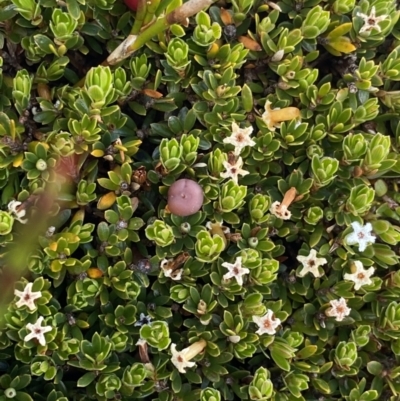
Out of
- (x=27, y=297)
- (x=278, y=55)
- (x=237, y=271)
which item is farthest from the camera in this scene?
(x=278, y=55)

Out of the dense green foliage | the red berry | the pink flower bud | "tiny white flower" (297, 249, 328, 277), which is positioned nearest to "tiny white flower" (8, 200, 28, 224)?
the dense green foliage

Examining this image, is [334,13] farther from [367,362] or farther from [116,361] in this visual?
[116,361]

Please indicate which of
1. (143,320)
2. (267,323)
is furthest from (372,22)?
(143,320)

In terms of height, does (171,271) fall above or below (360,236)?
above

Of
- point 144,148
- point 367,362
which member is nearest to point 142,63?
point 144,148

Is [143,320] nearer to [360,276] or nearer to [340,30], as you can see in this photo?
[360,276]

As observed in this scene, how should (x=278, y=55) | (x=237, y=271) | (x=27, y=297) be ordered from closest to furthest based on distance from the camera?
(x=27, y=297) < (x=237, y=271) < (x=278, y=55)

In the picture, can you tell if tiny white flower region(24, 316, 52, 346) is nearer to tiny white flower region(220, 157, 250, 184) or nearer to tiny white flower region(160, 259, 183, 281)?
tiny white flower region(160, 259, 183, 281)
